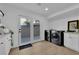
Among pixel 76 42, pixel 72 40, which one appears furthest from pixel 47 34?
pixel 76 42

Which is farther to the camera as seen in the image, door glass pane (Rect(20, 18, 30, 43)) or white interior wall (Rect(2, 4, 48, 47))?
door glass pane (Rect(20, 18, 30, 43))

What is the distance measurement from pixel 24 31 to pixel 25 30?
89 millimetres

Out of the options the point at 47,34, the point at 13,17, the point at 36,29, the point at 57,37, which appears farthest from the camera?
the point at 47,34

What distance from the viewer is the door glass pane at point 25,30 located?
4168 mm

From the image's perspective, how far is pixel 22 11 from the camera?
3994 millimetres

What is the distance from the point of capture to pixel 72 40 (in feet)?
10.7

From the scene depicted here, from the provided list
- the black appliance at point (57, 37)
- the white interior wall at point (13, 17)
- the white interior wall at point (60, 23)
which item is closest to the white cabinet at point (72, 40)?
the black appliance at point (57, 37)

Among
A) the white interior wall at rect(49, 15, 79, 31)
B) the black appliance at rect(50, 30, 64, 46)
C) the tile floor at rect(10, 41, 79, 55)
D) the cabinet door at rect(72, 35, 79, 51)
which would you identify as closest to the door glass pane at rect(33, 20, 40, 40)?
the black appliance at rect(50, 30, 64, 46)

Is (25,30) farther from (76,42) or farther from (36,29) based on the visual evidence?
(76,42)

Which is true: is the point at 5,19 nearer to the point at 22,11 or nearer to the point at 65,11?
the point at 22,11

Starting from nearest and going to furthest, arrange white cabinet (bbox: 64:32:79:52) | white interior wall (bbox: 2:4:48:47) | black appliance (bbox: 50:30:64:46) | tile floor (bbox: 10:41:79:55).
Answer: tile floor (bbox: 10:41:79:55) < white cabinet (bbox: 64:32:79:52) < white interior wall (bbox: 2:4:48:47) < black appliance (bbox: 50:30:64:46)

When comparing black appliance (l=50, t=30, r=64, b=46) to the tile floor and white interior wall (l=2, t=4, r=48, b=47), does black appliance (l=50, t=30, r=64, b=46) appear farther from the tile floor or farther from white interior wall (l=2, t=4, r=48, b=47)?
white interior wall (l=2, t=4, r=48, b=47)

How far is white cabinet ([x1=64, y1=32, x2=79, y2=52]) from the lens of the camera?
303 cm
